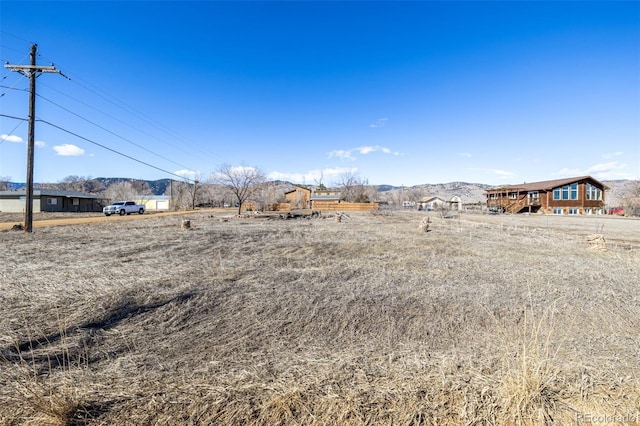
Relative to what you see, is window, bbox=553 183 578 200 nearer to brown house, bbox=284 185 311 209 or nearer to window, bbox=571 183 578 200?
window, bbox=571 183 578 200

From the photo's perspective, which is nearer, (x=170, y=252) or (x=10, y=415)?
(x=10, y=415)

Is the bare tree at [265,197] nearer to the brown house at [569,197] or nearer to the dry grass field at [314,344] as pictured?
the dry grass field at [314,344]

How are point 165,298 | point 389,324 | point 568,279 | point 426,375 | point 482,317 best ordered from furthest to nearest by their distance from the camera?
1. point 568,279
2. point 165,298
3. point 482,317
4. point 389,324
5. point 426,375

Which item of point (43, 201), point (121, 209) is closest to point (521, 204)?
point (121, 209)

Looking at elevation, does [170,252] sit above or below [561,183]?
below

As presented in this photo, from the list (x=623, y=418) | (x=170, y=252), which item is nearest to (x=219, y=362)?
(x=623, y=418)

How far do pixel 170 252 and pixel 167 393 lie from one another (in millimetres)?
7388

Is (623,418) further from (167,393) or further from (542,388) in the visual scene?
Answer: (167,393)

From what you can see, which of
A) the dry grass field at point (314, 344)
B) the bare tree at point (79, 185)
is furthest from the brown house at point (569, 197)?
the bare tree at point (79, 185)

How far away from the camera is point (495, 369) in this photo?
275cm

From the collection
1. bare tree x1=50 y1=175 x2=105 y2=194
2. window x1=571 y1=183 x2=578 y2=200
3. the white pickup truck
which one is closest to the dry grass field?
the white pickup truck

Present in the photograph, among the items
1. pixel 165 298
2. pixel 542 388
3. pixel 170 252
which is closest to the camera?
pixel 542 388

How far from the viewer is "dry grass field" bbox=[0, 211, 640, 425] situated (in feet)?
7.20

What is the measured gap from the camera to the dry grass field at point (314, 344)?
2.19 meters
